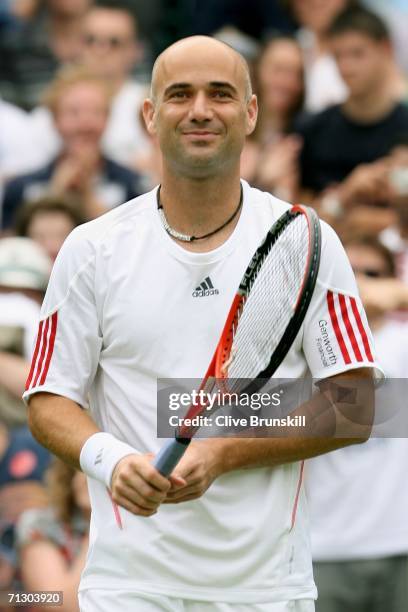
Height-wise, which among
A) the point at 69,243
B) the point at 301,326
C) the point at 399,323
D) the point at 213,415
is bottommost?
the point at 213,415

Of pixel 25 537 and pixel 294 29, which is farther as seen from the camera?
pixel 294 29

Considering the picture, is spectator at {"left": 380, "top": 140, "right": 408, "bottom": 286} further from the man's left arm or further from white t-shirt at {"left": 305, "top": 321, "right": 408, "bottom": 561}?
the man's left arm

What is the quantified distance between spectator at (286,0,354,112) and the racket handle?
5173 mm

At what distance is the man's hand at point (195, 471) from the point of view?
12.1 ft

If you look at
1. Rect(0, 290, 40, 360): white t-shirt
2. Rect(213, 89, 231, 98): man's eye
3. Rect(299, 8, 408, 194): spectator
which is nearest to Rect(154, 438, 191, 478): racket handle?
Rect(213, 89, 231, 98): man's eye

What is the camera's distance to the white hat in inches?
308

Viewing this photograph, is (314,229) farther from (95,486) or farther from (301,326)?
(95,486)

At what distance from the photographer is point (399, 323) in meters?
6.98

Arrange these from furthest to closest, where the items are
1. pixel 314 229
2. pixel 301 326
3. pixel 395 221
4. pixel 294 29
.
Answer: pixel 294 29 → pixel 395 221 → pixel 301 326 → pixel 314 229

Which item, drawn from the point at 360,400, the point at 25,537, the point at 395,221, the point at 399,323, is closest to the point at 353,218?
the point at 395,221

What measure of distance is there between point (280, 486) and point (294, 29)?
501 centimetres

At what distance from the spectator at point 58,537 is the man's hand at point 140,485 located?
2861 millimetres

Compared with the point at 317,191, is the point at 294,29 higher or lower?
higher

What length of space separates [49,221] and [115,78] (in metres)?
1.24
